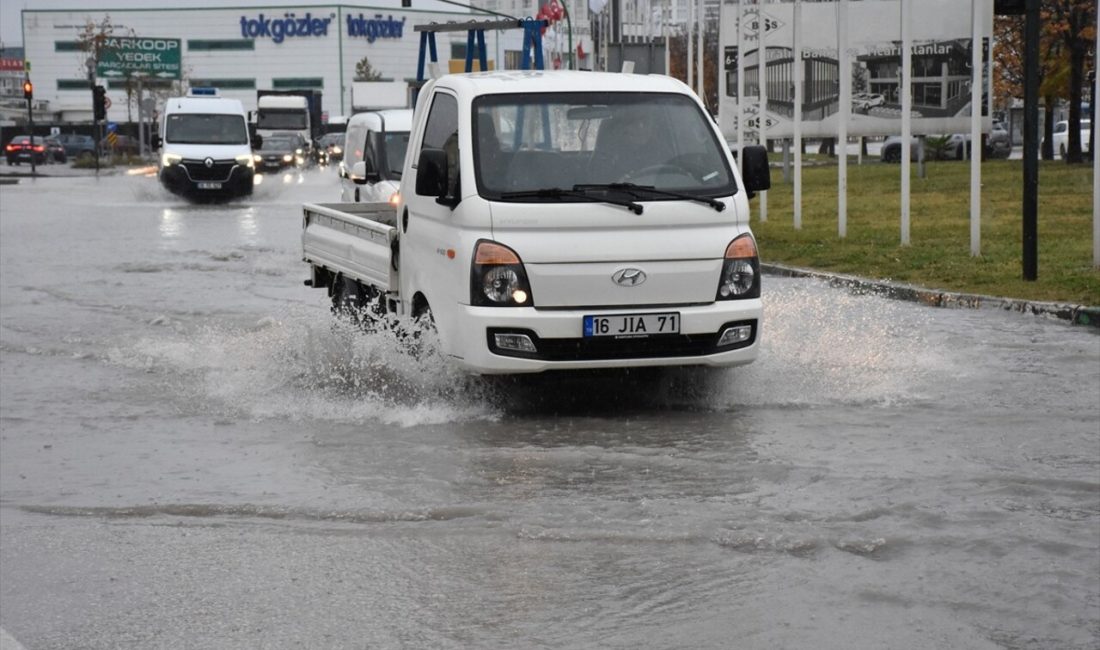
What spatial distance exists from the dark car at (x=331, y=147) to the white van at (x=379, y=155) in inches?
1853

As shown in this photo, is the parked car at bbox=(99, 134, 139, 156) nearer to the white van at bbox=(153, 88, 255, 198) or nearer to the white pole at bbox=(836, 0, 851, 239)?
the white van at bbox=(153, 88, 255, 198)

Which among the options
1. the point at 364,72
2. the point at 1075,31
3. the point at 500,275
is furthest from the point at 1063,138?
the point at 364,72

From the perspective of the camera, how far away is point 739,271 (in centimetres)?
971

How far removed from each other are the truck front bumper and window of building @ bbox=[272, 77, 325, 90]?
113m

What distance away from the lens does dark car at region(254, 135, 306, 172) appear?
203 feet

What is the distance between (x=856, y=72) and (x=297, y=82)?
8751 cm

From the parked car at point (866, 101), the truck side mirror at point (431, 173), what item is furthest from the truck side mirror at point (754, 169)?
the parked car at point (866, 101)

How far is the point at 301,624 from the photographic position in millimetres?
5523

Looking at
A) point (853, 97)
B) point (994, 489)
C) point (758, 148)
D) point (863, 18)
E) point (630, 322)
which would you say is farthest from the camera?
point (853, 97)

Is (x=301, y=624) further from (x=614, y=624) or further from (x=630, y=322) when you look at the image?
(x=630, y=322)

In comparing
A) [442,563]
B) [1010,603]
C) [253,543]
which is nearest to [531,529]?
[442,563]

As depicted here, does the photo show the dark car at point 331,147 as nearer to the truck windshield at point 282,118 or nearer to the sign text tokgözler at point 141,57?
the truck windshield at point 282,118

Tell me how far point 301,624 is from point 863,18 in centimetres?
2979

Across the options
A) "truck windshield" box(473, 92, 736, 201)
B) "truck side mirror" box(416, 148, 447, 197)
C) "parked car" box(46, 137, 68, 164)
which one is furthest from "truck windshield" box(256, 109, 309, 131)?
"truck side mirror" box(416, 148, 447, 197)
